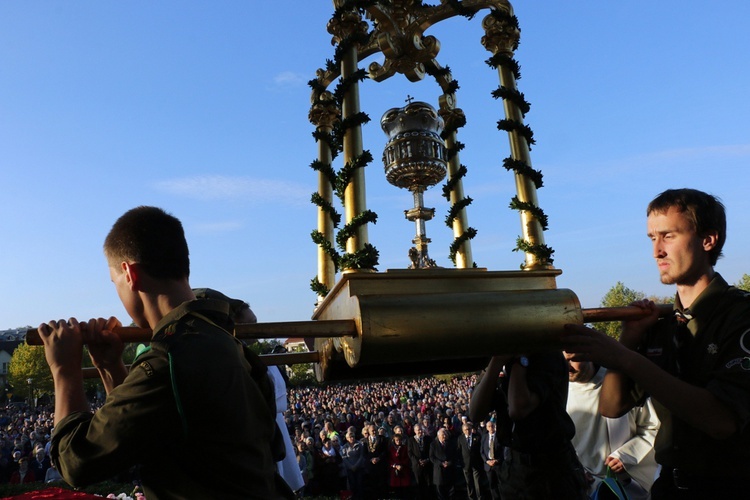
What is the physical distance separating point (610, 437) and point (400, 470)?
351 inches

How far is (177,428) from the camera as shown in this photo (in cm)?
169

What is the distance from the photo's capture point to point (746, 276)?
48750 mm

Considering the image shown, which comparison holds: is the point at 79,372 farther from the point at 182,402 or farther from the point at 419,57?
the point at 419,57

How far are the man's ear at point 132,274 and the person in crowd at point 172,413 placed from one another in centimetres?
19

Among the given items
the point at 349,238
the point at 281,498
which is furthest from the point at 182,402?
the point at 349,238

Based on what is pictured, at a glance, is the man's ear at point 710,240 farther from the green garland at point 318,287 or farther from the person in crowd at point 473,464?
the person in crowd at point 473,464

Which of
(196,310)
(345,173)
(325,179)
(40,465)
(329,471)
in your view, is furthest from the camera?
(40,465)

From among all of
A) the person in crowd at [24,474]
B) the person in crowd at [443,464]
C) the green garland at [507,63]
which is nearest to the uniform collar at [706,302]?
the green garland at [507,63]

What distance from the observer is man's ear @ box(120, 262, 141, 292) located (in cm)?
196

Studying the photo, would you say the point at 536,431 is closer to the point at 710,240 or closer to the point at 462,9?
the point at 710,240

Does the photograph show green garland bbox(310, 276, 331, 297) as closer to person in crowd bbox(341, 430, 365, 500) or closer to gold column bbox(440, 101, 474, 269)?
gold column bbox(440, 101, 474, 269)

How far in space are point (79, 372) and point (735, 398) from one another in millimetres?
2155

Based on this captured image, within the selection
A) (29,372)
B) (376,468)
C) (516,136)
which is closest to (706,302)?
(516,136)

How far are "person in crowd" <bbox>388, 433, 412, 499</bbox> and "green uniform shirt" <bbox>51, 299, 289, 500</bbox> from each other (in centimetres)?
1175
